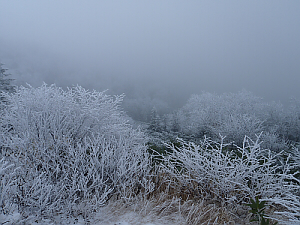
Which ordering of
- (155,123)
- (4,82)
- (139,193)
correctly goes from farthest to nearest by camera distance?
(155,123)
(4,82)
(139,193)

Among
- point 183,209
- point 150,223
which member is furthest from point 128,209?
point 183,209

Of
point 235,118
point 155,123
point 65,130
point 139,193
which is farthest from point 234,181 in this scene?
point 155,123

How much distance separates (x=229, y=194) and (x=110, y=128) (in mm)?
6889

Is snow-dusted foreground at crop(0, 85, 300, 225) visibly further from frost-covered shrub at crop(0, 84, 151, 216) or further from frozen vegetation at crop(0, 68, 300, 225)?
frost-covered shrub at crop(0, 84, 151, 216)

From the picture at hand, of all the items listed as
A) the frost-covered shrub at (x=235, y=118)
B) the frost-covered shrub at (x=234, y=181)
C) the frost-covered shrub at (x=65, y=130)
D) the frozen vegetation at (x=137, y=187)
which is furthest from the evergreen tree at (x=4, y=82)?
the frost-covered shrub at (x=234, y=181)

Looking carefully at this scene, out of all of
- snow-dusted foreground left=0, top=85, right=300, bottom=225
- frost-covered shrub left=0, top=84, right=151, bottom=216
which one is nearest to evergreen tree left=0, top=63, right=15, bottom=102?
frost-covered shrub left=0, top=84, right=151, bottom=216

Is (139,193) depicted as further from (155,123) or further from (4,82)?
(155,123)

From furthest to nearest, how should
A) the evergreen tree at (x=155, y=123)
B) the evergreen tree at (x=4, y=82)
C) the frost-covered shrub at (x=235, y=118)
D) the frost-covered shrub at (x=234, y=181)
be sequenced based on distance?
the evergreen tree at (x=155, y=123)
the frost-covered shrub at (x=235, y=118)
the evergreen tree at (x=4, y=82)
the frost-covered shrub at (x=234, y=181)

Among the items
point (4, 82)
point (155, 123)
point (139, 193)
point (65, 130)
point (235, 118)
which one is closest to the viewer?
point (139, 193)

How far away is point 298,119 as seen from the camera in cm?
2456

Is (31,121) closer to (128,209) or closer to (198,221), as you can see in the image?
(128,209)

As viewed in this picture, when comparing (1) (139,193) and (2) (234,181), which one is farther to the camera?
(1) (139,193)

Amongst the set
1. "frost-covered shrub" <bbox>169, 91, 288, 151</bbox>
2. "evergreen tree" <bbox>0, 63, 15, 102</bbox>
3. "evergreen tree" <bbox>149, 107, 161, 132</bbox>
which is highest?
"evergreen tree" <bbox>0, 63, 15, 102</bbox>

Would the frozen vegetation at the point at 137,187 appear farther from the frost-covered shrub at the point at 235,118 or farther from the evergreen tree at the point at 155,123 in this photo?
the evergreen tree at the point at 155,123
